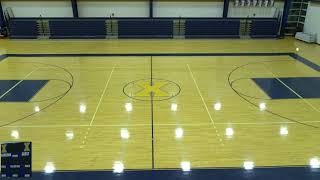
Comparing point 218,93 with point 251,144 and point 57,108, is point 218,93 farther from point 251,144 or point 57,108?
point 57,108

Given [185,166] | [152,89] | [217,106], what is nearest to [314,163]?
[185,166]

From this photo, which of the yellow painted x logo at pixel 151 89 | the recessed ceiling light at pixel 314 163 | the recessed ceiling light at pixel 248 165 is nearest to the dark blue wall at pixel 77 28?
the yellow painted x logo at pixel 151 89

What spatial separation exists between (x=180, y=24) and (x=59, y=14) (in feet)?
20.0

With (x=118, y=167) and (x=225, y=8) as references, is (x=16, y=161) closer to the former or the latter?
(x=118, y=167)

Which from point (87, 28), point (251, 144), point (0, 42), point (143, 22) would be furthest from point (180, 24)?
point (251, 144)

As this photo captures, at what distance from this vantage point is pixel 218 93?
7605mm

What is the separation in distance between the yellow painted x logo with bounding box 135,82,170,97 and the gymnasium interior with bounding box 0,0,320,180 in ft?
0.09

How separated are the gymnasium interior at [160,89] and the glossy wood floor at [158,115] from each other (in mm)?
31

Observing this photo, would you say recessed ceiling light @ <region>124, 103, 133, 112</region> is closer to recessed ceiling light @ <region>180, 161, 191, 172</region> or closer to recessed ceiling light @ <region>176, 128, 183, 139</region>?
recessed ceiling light @ <region>176, 128, 183, 139</region>

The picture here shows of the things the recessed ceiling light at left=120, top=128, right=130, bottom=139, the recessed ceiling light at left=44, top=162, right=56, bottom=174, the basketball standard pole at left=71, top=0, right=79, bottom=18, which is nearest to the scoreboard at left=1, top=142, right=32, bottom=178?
the recessed ceiling light at left=44, top=162, right=56, bottom=174

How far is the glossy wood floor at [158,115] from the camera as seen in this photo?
194 inches

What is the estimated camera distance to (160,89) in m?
7.86

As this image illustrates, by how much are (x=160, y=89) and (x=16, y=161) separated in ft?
17.2

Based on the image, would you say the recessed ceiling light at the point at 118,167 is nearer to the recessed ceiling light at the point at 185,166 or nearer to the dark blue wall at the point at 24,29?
the recessed ceiling light at the point at 185,166
